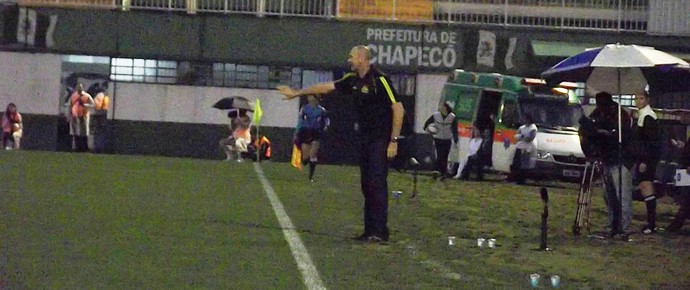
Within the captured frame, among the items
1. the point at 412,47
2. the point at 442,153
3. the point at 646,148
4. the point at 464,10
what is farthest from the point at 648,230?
the point at 464,10

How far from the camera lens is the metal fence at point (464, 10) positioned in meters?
39.8

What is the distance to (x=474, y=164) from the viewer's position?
31.9 metres

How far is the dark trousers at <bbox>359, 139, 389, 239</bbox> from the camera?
1420cm

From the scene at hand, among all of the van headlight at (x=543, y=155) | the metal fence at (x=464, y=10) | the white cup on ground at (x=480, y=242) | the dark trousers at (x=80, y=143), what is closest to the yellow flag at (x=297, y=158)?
the van headlight at (x=543, y=155)

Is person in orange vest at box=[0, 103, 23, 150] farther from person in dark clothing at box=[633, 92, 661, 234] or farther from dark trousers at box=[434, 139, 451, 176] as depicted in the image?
person in dark clothing at box=[633, 92, 661, 234]

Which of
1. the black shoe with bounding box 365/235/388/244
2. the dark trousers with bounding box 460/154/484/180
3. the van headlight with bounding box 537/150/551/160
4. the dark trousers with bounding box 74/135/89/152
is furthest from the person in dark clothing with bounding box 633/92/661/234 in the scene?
the dark trousers with bounding box 74/135/89/152

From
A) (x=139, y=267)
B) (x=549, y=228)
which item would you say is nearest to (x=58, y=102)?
(x=549, y=228)

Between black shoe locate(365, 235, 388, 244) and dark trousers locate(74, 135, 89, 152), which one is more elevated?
black shoe locate(365, 235, 388, 244)

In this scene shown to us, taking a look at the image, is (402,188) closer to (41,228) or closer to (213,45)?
(41,228)

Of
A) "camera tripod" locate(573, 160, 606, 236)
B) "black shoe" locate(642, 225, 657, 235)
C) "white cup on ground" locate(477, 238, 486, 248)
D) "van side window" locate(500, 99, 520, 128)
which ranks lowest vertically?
"black shoe" locate(642, 225, 657, 235)

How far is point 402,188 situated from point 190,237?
1149 cm

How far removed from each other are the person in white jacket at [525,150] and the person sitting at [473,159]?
79cm

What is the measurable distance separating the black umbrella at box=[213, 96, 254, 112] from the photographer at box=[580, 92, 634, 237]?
2071 cm

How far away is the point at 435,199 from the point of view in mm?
22781
